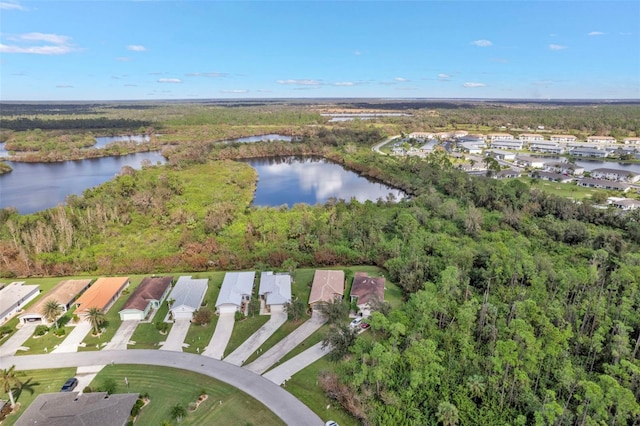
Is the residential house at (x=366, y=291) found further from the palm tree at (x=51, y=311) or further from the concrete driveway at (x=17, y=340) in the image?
the concrete driveway at (x=17, y=340)

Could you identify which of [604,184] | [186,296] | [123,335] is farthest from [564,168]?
[123,335]

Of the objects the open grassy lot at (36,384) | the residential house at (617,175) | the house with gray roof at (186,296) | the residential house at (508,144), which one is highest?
the residential house at (508,144)

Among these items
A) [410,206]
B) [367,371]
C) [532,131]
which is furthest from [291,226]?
[532,131]

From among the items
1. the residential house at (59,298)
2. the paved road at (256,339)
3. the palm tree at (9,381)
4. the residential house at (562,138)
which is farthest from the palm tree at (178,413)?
the residential house at (562,138)

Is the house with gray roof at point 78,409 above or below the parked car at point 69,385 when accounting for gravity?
above

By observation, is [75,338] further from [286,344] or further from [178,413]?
[286,344]

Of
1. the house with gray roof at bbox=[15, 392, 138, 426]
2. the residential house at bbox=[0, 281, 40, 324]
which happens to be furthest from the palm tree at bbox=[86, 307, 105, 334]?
the residential house at bbox=[0, 281, 40, 324]
